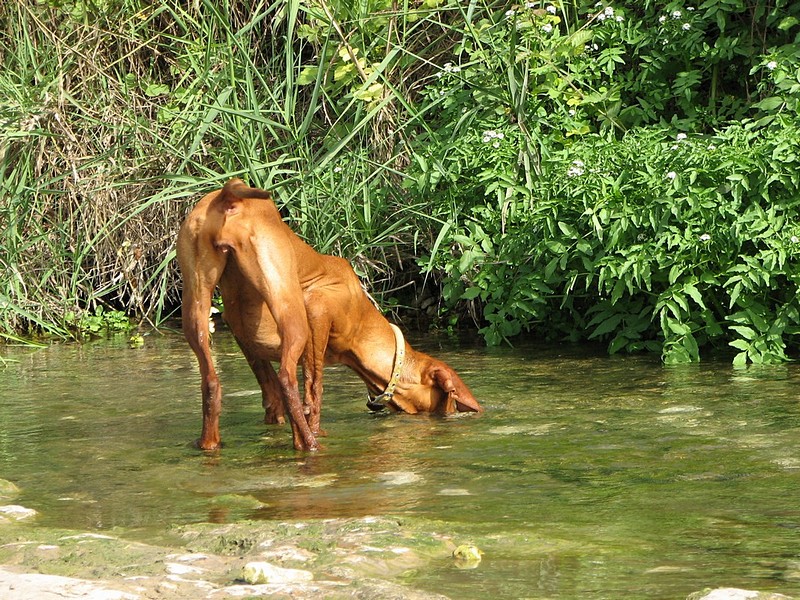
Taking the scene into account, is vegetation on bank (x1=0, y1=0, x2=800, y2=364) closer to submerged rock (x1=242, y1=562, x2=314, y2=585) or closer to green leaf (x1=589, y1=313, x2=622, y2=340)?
green leaf (x1=589, y1=313, x2=622, y2=340)

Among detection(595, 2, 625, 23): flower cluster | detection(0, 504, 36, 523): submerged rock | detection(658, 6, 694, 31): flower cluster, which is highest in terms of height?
detection(595, 2, 625, 23): flower cluster

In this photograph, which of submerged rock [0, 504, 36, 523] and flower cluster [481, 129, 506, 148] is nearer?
submerged rock [0, 504, 36, 523]

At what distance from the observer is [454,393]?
239 inches

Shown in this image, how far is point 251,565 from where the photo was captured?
308cm

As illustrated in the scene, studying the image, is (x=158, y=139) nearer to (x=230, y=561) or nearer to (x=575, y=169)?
(x=575, y=169)

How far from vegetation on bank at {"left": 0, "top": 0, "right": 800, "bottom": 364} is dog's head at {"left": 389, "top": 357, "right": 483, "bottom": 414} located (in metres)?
1.45

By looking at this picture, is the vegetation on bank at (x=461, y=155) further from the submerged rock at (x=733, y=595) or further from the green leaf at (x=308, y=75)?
the submerged rock at (x=733, y=595)

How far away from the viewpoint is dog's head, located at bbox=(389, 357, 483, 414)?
6.10 meters

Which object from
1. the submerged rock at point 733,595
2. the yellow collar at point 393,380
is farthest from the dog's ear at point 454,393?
the submerged rock at point 733,595

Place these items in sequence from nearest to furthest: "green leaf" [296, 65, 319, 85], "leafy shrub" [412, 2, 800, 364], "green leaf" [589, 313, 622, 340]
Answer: "leafy shrub" [412, 2, 800, 364]
"green leaf" [589, 313, 622, 340]
"green leaf" [296, 65, 319, 85]

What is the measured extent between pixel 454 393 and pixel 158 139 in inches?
128

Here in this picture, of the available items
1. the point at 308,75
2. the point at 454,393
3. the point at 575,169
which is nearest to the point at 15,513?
the point at 454,393

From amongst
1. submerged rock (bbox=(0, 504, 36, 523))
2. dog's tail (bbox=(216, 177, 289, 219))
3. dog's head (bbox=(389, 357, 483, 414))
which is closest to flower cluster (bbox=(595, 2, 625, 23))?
dog's head (bbox=(389, 357, 483, 414))

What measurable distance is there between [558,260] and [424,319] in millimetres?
2230
